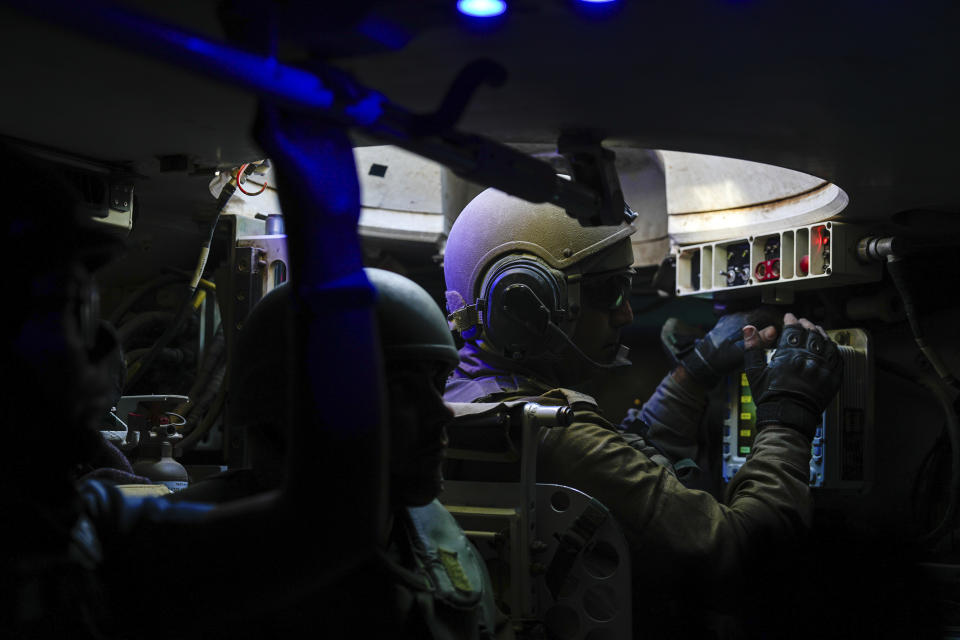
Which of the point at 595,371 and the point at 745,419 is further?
the point at 745,419

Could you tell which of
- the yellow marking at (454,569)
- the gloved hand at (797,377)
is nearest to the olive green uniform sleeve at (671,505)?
the gloved hand at (797,377)

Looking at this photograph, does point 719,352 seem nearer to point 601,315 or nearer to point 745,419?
point 745,419

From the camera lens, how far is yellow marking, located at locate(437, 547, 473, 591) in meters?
2.02

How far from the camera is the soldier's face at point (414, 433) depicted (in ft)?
6.36

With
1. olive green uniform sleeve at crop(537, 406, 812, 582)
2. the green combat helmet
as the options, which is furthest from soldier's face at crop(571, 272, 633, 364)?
the green combat helmet

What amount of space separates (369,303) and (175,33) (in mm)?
472

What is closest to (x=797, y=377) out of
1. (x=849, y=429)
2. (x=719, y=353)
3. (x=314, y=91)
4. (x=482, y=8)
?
(x=849, y=429)

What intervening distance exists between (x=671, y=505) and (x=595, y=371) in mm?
747

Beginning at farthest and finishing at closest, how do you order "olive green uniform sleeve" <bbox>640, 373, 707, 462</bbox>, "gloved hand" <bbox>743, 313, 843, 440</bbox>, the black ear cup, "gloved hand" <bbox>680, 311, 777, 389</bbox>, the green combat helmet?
"olive green uniform sleeve" <bbox>640, 373, 707, 462</bbox> < "gloved hand" <bbox>680, 311, 777, 389</bbox> < "gloved hand" <bbox>743, 313, 843, 440</bbox> < the black ear cup < the green combat helmet

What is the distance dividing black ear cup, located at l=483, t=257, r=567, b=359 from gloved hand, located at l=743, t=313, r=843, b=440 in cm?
88

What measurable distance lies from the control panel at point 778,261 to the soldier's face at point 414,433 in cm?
231

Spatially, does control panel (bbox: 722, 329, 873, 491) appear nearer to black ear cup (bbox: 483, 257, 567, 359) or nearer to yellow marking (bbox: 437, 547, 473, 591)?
black ear cup (bbox: 483, 257, 567, 359)

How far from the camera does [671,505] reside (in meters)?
2.85

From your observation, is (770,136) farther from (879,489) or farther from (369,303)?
(879,489)
